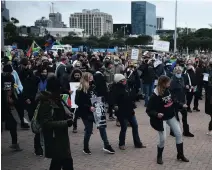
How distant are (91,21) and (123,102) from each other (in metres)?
164

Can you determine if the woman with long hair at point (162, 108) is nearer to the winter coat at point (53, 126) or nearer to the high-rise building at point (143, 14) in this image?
the winter coat at point (53, 126)

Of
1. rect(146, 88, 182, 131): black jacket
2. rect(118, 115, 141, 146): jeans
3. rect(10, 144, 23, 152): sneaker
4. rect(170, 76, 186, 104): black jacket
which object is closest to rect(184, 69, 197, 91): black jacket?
rect(170, 76, 186, 104): black jacket

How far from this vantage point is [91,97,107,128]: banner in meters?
7.26

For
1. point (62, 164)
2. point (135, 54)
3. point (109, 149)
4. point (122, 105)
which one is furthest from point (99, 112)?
point (135, 54)

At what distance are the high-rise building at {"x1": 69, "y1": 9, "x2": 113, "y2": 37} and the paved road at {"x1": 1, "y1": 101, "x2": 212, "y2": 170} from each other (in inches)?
6216

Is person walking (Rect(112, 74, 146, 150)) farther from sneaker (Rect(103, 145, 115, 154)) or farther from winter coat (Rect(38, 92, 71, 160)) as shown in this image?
winter coat (Rect(38, 92, 71, 160))

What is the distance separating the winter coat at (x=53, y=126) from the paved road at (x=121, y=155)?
6.18ft

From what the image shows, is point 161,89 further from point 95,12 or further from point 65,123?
point 95,12

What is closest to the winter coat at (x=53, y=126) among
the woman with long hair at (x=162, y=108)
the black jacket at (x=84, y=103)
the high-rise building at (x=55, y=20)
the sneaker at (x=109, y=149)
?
the woman with long hair at (x=162, y=108)

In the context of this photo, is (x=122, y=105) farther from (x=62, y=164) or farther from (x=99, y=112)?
(x=62, y=164)

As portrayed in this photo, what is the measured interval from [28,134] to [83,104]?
8.49 feet

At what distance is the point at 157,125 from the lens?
6.48 metres

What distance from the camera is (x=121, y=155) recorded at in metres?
7.23

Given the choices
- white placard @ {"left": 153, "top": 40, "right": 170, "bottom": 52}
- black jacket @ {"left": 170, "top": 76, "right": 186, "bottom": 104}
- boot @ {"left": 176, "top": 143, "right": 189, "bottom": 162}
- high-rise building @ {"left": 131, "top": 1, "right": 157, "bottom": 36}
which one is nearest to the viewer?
boot @ {"left": 176, "top": 143, "right": 189, "bottom": 162}
